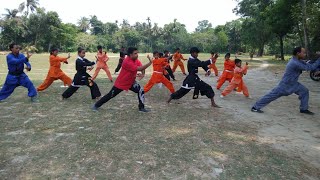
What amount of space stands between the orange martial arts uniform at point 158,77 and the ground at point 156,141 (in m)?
1.28

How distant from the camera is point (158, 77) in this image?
33.1 feet

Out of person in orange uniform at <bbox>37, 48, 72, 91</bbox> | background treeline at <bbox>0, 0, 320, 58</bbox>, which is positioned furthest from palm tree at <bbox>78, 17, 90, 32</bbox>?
person in orange uniform at <bbox>37, 48, 72, 91</bbox>

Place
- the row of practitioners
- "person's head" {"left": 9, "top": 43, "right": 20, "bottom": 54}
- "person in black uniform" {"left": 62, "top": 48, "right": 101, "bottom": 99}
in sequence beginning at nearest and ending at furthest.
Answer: the row of practitioners < "person's head" {"left": 9, "top": 43, "right": 20, "bottom": 54} < "person in black uniform" {"left": 62, "top": 48, "right": 101, "bottom": 99}

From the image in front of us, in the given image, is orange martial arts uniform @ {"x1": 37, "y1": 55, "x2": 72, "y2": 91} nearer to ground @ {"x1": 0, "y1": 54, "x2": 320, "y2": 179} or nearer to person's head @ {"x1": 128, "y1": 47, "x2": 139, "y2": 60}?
ground @ {"x1": 0, "y1": 54, "x2": 320, "y2": 179}

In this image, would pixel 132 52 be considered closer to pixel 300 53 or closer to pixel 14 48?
pixel 14 48

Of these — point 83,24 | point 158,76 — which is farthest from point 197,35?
point 158,76

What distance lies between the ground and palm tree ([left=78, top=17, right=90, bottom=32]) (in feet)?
293

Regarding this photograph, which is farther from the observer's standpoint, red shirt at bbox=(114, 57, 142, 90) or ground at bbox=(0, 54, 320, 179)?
red shirt at bbox=(114, 57, 142, 90)

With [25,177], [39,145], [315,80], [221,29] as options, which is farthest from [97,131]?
[221,29]

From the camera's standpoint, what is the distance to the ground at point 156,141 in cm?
429

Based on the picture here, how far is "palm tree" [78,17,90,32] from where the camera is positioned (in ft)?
308

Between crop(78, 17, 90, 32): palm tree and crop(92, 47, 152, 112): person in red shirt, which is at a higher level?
crop(78, 17, 90, 32): palm tree

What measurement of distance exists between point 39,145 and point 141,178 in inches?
82.1

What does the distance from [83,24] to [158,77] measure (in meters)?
89.7
